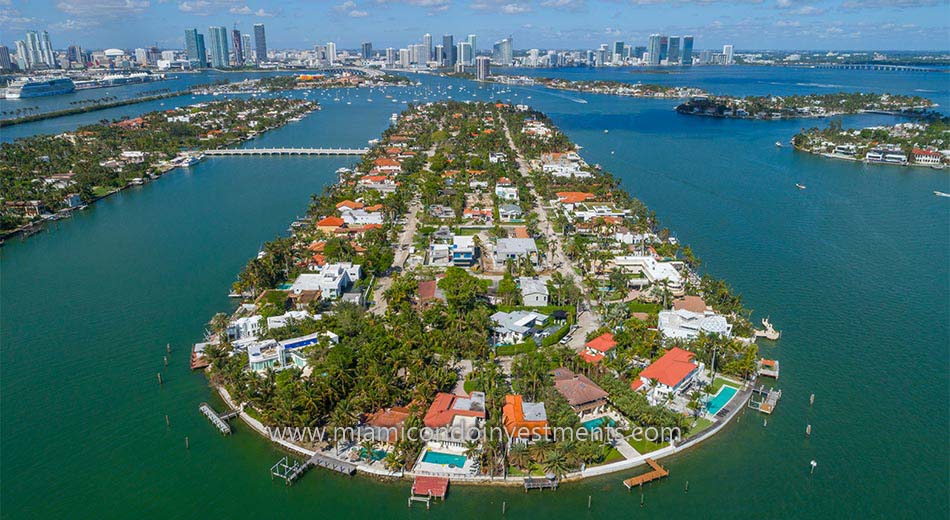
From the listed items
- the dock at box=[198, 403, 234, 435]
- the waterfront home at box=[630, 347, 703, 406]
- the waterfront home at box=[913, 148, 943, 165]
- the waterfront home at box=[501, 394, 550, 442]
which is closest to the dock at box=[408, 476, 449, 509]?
the waterfront home at box=[501, 394, 550, 442]

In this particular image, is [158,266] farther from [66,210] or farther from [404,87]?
[404,87]

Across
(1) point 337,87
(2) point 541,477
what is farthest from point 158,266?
(1) point 337,87

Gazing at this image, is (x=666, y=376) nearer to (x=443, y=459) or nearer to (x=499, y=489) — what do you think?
(x=499, y=489)

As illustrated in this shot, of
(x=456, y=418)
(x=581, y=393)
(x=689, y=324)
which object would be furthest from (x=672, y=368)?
(x=456, y=418)

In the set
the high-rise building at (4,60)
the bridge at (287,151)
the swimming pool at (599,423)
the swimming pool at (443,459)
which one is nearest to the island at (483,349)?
the swimming pool at (443,459)

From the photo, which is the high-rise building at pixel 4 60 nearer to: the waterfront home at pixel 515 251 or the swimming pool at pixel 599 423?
the waterfront home at pixel 515 251
